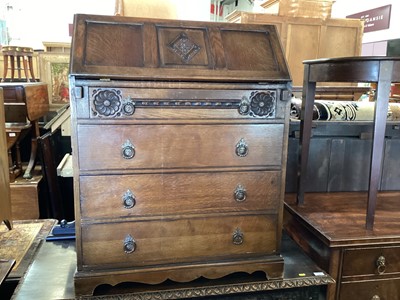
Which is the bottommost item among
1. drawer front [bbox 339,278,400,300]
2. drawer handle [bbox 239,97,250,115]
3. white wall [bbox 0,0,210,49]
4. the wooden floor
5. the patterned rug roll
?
drawer front [bbox 339,278,400,300]

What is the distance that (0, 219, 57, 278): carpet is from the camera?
1.57 meters

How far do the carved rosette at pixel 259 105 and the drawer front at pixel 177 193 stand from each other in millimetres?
225

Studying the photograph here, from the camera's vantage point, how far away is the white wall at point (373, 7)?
547 cm

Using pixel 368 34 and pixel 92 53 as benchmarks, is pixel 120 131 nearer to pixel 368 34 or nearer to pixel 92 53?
pixel 92 53

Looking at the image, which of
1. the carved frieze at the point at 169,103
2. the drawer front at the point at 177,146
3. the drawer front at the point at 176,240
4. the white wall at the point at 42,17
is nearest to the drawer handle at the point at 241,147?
the drawer front at the point at 177,146

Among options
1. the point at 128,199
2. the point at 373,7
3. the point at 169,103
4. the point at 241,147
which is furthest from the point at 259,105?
the point at 373,7

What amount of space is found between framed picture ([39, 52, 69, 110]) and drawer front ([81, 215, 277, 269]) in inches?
118

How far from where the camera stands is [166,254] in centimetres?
137

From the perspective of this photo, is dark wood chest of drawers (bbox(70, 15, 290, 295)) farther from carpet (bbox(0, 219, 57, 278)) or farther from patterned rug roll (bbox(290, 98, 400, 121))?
patterned rug roll (bbox(290, 98, 400, 121))

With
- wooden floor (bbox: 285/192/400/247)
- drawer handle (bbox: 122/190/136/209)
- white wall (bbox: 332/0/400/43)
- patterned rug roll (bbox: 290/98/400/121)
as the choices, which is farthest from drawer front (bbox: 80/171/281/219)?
white wall (bbox: 332/0/400/43)

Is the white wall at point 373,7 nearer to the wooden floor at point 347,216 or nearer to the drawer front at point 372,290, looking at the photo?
the wooden floor at point 347,216

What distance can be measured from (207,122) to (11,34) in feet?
24.0

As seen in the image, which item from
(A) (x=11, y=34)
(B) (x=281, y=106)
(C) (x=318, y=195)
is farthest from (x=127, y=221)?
(A) (x=11, y=34)

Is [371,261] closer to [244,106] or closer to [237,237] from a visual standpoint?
[237,237]
